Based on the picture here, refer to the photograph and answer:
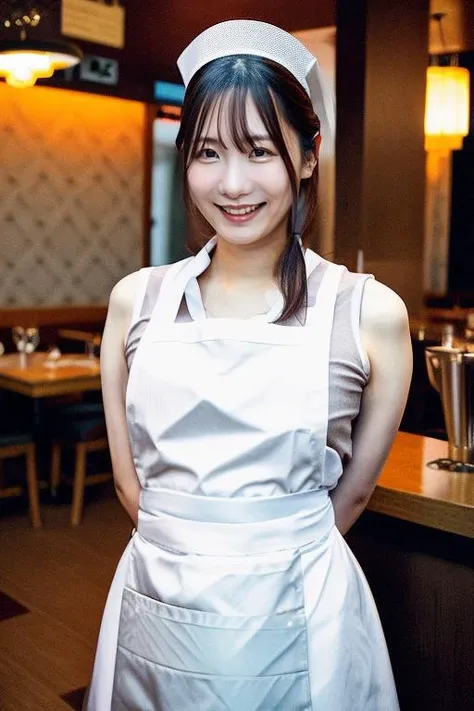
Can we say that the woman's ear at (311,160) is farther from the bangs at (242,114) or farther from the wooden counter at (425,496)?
the wooden counter at (425,496)

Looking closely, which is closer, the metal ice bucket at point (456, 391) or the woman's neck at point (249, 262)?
the woman's neck at point (249, 262)

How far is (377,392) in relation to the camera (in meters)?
1.37

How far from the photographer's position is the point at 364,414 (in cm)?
141

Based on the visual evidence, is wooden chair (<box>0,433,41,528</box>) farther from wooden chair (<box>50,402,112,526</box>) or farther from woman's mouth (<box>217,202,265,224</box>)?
woman's mouth (<box>217,202,265,224</box>)

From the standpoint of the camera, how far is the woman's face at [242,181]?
1267 mm

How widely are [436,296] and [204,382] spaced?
27.9ft

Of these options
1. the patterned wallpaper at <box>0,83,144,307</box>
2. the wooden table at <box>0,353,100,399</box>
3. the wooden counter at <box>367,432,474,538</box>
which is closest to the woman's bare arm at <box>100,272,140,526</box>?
the wooden counter at <box>367,432,474,538</box>

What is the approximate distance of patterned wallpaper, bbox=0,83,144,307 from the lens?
6.85 metres

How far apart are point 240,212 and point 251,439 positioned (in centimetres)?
36

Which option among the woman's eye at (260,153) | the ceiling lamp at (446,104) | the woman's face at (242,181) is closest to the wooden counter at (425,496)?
the woman's face at (242,181)

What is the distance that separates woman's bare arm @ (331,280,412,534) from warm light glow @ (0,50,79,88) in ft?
11.2

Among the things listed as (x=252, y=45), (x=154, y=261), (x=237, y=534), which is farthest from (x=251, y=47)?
(x=154, y=261)

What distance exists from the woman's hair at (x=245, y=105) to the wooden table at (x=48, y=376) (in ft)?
11.7

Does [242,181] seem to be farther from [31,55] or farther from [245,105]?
[31,55]
